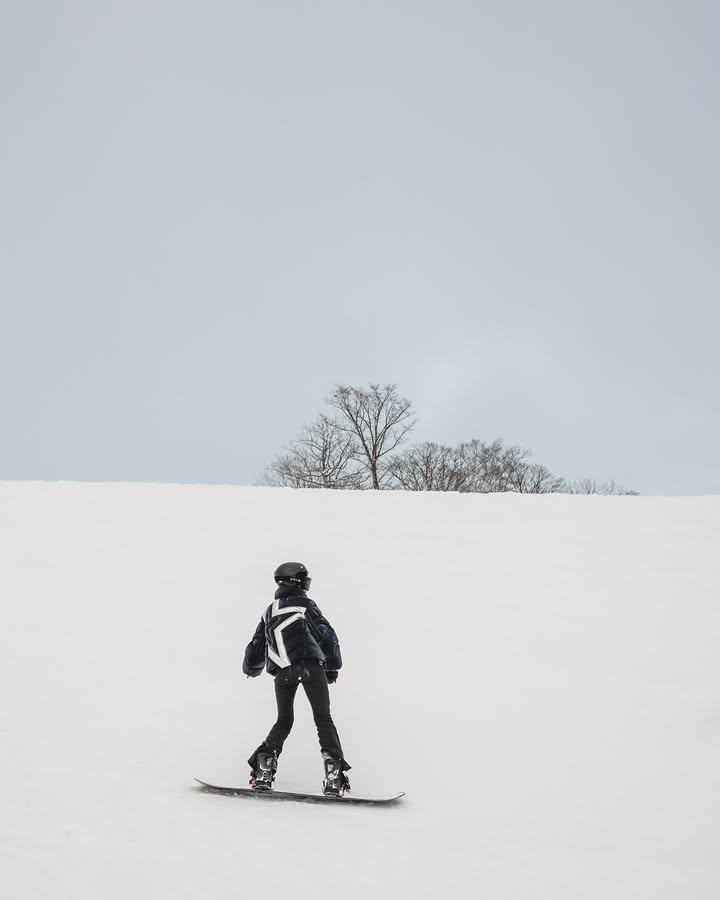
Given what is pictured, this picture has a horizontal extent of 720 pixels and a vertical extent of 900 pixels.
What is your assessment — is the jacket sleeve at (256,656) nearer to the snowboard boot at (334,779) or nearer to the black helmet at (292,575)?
the black helmet at (292,575)

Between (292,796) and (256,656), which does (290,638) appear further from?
(292,796)

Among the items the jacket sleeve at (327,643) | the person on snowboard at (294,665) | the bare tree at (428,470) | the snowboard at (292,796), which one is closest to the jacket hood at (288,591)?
the person on snowboard at (294,665)

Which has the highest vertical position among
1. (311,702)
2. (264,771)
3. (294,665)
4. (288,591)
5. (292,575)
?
(292,575)

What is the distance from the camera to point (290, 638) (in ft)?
18.6

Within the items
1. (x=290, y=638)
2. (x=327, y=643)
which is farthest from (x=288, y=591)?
(x=327, y=643)

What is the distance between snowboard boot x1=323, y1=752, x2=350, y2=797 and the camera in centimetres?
533

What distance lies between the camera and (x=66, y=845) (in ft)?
13.6

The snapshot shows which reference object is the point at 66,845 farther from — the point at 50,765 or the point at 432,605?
the point at 432,605

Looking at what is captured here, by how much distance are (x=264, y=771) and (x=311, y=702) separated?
2.12ft

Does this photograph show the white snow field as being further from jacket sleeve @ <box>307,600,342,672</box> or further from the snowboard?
jacket sleeve @ <box>307,600,342,672</box>

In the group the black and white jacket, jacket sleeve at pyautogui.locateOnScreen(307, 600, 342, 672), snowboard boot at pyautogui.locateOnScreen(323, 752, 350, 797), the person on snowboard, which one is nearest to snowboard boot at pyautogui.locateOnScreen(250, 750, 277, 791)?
the person on snowboard

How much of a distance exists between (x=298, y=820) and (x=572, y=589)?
26.6 feet

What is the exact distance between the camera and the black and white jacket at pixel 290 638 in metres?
5.65

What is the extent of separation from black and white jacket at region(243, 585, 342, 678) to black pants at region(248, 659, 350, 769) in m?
0.08
